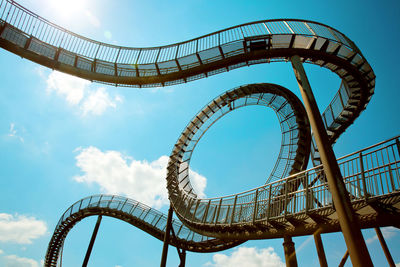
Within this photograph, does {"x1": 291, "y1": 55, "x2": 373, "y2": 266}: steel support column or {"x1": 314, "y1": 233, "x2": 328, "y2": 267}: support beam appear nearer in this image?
{"x1": 291, "y1": 55, "x2": 373, "y2": 266}: steel support column

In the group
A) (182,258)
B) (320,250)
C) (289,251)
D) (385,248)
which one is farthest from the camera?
(182,258)

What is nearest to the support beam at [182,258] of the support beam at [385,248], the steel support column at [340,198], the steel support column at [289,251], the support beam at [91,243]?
the support beam at [91,243]

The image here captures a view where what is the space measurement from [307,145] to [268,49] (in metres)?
6.32

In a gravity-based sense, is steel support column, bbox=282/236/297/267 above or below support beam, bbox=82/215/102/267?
below

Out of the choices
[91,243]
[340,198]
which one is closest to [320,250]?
[340,198]

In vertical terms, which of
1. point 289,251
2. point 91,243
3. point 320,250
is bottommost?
point 289,251

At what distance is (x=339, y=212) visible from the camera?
12.9 feet

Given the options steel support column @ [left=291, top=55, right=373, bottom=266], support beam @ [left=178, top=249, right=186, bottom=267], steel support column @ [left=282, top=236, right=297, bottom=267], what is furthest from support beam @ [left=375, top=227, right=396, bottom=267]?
support beam @ [left=178, top=249, right=186, bottom=267]

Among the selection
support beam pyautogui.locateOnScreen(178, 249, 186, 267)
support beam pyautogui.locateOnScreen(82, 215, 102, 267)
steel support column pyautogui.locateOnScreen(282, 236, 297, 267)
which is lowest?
steel support column pyautogui.locateOnScreen(282, 236, 297, 267)

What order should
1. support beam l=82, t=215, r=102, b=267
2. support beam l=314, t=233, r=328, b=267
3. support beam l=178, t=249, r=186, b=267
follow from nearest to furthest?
1. support beam l=314, t=233, r=328, b=267
2. support beam l=178, t=249, r=186, b=267
3. support beam l=82, t=215, r=102, b=267

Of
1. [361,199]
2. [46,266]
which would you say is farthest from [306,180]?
[46,266]

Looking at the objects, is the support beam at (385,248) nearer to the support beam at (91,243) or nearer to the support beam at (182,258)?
the support beam at (182,258)

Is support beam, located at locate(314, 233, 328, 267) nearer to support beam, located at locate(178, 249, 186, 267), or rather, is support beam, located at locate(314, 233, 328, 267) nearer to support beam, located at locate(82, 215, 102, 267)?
support beam, located at locate(178, 249, 186, 267)

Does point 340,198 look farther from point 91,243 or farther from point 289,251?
point 91,243
